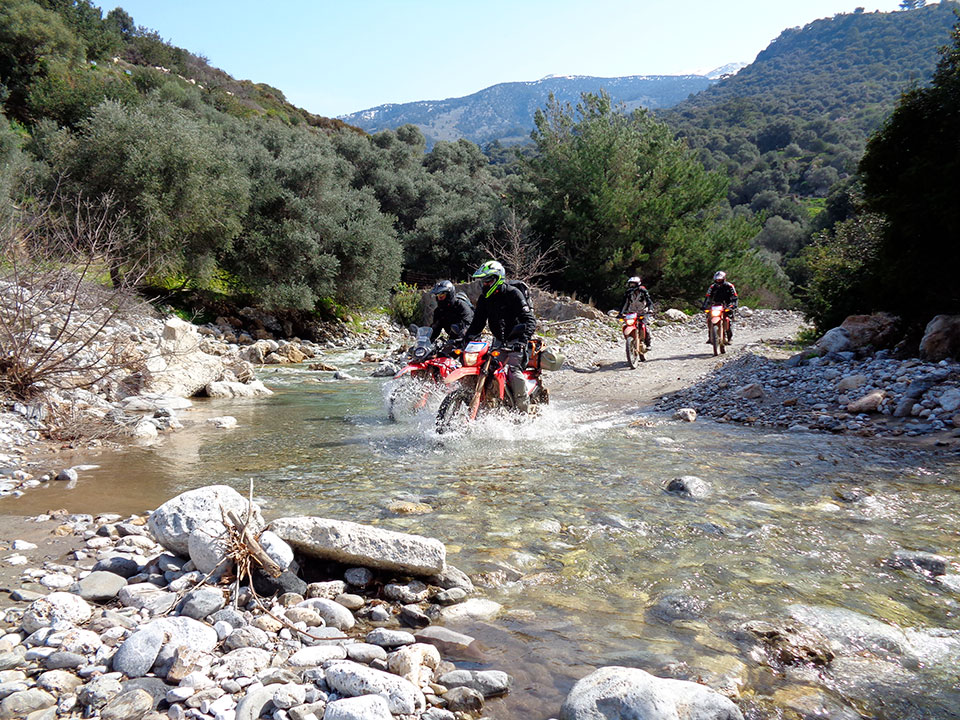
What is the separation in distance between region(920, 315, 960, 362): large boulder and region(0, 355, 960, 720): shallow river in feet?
10.2

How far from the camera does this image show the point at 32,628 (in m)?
2.85

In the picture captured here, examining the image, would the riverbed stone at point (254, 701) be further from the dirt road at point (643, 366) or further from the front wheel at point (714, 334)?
the front wheel at point (714, 334)

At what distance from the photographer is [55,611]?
9.74ft

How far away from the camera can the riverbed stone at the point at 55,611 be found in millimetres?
2863

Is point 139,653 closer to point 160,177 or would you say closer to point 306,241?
point 160,177

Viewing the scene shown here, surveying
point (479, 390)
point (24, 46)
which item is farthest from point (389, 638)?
point (24, 46)

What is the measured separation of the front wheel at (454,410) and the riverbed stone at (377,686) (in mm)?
5721

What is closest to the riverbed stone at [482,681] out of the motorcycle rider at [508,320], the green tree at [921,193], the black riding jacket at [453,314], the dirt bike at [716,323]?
the motorcycle rider at [508,320]

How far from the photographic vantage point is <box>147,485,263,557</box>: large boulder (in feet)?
12.3

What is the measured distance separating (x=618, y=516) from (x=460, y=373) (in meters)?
3.40

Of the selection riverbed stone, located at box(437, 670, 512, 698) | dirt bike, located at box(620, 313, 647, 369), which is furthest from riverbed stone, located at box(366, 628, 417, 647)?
dirt bike, located at box(620, 313, 647, 369)

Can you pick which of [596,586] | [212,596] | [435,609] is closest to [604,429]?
[596,586]

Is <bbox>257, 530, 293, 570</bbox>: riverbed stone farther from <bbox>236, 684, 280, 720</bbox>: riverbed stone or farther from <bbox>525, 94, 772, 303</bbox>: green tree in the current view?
<bbox>525, 94, 772, 303</bbox>: green tree

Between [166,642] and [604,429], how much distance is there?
7124mm
